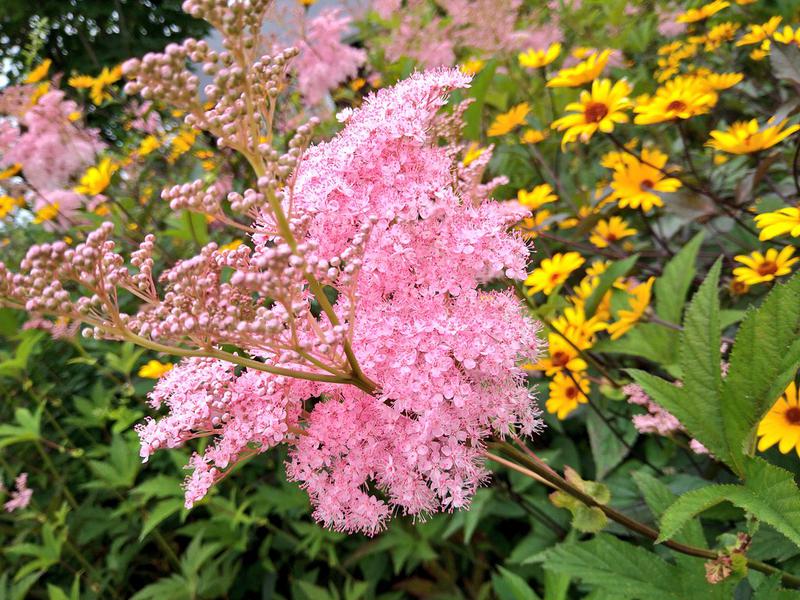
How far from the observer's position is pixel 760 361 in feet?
2.72

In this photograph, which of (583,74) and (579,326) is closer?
(579,326)

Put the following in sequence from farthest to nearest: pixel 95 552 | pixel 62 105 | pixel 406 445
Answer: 1. pixel 62 105
2. pixel 95 552
3. pixel 406 445

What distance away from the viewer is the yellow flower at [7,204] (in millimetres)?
2822

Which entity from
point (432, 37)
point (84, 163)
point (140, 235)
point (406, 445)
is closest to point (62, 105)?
point (84, 163)

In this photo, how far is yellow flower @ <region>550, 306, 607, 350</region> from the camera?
137cm

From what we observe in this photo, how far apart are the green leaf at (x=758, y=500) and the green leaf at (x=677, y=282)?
0.63 metres

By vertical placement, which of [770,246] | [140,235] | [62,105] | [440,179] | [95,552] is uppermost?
[62,105]

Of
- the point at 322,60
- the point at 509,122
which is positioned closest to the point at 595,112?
the point at 509,122

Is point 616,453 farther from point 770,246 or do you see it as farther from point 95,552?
point 95,552

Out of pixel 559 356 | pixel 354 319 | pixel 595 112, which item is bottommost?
pixel 559 356

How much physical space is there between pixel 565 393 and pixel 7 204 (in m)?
2.87

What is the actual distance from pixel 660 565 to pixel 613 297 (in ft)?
2.28

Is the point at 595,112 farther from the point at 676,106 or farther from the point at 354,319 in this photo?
the point at 354,319

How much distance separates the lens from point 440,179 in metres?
0.83
